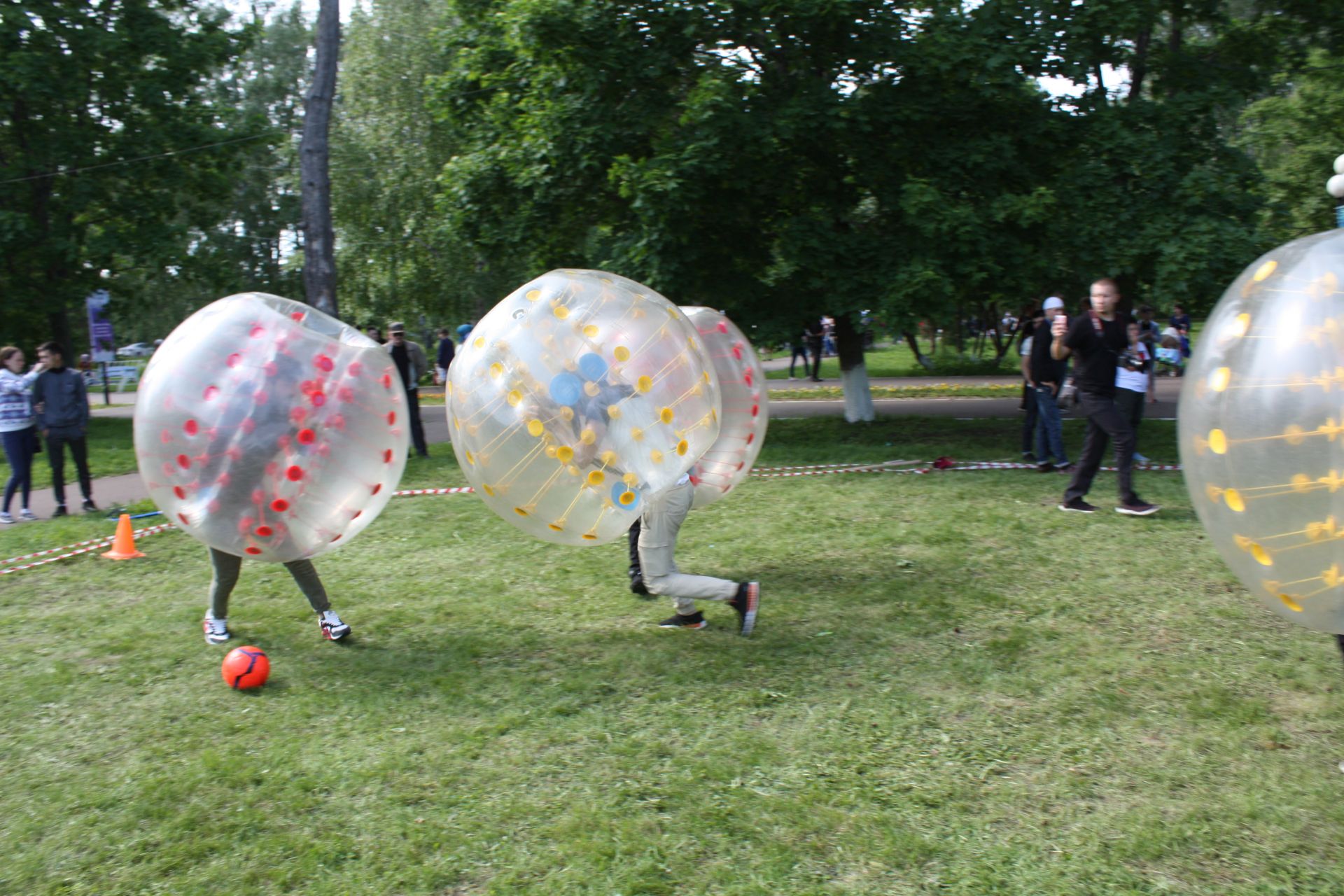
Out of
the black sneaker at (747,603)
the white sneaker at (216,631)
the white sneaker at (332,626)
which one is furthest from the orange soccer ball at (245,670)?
the black sneaker at (747,603)

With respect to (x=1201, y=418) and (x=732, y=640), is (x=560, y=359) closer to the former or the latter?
(x=732, y=640)

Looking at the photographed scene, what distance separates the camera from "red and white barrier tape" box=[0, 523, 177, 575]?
862 centimetres

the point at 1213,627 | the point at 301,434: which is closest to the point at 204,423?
the point at 301,434

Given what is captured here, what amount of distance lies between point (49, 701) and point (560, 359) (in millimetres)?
3437

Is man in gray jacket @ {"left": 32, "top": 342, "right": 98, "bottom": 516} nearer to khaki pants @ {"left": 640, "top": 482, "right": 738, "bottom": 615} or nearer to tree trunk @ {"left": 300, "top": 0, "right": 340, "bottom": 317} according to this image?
tree trunk @ {"left": 300, "top": 0, "right": 340, "bottom": 317}

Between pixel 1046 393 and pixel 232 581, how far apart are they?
8489 millimetres

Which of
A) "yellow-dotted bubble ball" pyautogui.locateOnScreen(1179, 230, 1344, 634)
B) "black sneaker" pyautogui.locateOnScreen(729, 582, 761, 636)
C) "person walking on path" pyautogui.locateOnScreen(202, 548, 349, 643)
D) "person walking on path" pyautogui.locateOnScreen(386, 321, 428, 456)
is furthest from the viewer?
"person walking on path" pyautogui.locateOnScreen(386, 321, 428, 456)

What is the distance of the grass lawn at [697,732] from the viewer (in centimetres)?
381

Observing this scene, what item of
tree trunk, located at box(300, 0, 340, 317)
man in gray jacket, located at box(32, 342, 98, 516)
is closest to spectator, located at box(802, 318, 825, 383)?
tree trunk, located at box(300, 0, 340, 317)

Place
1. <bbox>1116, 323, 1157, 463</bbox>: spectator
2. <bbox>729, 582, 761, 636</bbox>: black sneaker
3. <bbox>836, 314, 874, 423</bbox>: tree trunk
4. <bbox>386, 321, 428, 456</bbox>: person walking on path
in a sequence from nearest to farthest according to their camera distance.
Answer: <bbox>729, 582, 761, 636</bbox>: black sneaker → <bbox>1116, 323, 1157, 463</bbox>: spectator → <bbox>386, 321, 428, 456</bbox>: person walking on path → <bbox>836, 314, 874, 423</bbox>: tree trunk

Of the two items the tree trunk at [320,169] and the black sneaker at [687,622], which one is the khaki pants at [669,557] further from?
the tree trunk at [320,169]

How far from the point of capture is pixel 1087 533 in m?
8.26

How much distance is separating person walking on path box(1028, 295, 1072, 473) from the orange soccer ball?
8493 mm

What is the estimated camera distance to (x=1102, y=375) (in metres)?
8.72
